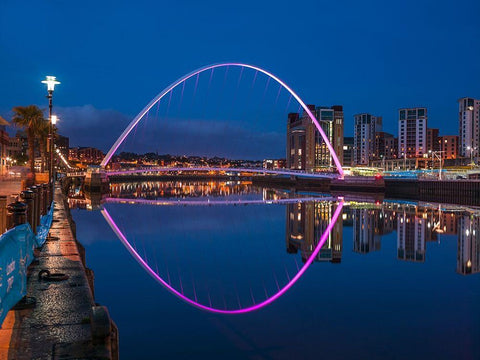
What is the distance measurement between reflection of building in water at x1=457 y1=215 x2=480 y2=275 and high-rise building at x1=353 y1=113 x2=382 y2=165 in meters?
139

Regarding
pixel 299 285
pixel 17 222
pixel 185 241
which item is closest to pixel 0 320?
pixel 17 222

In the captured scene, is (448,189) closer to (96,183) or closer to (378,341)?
(96,183)

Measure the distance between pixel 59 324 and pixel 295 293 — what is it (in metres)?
5.99

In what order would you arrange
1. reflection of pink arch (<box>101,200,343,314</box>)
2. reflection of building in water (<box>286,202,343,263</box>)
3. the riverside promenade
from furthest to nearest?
1. reflection of building in water (<box>286,202,343,263</box>)
2. reflection of pink arch (<box>101,200,343,314</box>)
3. the riverside promenade

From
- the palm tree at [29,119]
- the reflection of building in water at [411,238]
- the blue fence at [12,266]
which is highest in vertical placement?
the palm tree at [29,119]

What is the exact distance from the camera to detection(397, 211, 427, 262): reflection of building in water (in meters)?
15.4

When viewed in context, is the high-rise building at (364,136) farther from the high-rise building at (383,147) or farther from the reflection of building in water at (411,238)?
the reflection of building in water at (411,238)

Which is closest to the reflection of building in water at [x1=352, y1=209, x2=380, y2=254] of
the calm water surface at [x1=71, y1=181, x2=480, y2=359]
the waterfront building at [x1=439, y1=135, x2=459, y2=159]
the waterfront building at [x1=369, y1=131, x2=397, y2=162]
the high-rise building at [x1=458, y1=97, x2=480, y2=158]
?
the calm water surface at [x1=71, y1=181, x2=480, y2=359]

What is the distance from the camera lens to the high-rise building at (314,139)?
420ft

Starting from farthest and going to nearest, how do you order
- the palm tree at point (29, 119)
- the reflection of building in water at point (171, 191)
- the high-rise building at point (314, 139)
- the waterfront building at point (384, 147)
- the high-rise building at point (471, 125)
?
the waterfront building at point (384, 147) → the high-rise building at point (314, 139) → the high-rise building at point (471, 125) → the reflection of building in water at point (171, 191) → the palm tree at point (29, 119)

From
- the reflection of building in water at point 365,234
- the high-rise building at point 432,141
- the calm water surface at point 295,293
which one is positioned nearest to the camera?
the calm water surface at point 295,293

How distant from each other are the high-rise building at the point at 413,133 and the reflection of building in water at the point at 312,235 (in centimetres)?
11591

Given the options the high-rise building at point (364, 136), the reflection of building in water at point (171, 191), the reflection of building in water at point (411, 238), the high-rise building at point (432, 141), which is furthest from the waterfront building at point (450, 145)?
the reflection of building in water at point (411, 238)

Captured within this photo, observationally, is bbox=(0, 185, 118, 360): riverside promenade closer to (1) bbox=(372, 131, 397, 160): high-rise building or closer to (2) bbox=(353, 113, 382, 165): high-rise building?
(1) bbox=(372, 131, 397, 160): high-rise building
